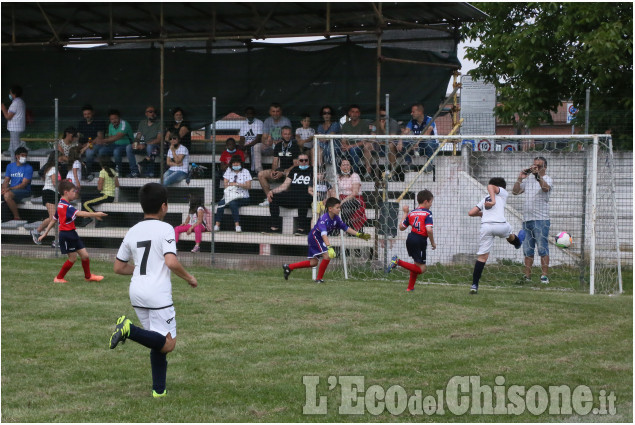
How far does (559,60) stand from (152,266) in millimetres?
14128

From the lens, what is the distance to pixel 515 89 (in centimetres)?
1934

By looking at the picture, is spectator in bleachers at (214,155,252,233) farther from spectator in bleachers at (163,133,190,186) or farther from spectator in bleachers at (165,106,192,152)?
spectator in bleachers at (165,106,192,152)

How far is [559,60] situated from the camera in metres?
18.5

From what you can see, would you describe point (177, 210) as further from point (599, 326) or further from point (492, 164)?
point (599, 326)

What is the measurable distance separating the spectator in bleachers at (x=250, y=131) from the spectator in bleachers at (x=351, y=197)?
301 centimetres

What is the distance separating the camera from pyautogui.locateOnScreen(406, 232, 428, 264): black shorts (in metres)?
12.9

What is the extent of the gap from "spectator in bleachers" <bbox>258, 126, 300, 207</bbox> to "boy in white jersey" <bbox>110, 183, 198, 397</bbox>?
963cm

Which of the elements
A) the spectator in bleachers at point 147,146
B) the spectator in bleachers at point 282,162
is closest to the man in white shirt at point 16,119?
the spectator in bleachers at point 147,146

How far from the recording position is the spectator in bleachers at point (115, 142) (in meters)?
18.2

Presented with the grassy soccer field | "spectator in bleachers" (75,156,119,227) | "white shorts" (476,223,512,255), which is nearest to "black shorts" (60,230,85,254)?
the grassy soccer field

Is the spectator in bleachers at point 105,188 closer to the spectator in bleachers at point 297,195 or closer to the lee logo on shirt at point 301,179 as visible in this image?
the spectator in bleachers at point 297,195

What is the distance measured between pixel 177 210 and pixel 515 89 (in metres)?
8.08

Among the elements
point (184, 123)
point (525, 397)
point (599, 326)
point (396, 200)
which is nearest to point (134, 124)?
point (184, 123)

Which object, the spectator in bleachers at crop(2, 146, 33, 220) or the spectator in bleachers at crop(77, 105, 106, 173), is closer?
the spectator in bleachers at crop(2, 146, 33, 220)
